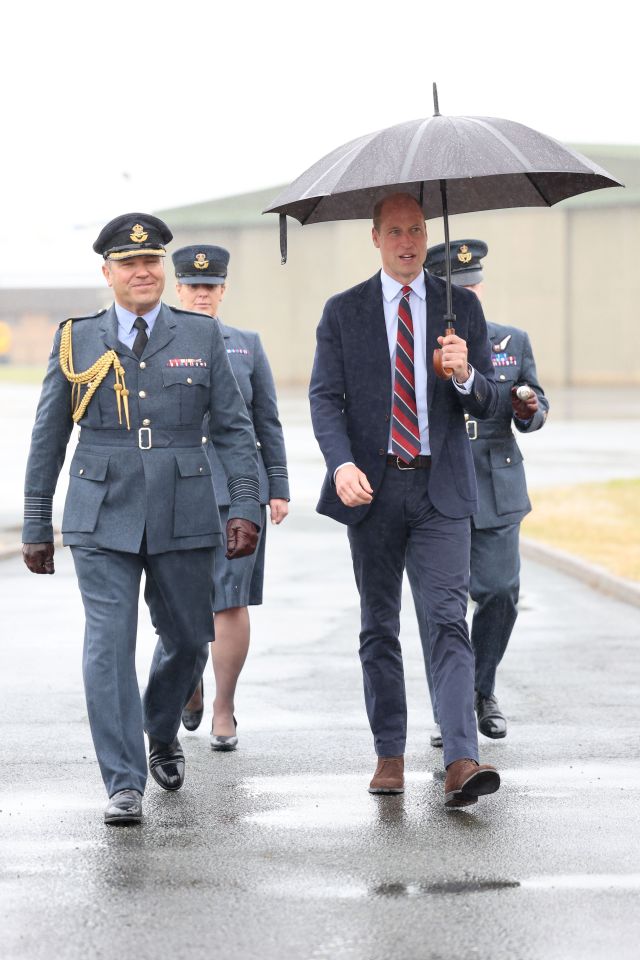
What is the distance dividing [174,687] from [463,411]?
4.55 ft

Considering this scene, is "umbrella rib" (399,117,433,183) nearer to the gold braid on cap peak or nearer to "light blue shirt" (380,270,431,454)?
"light blue shirt" (380,270,431,454)

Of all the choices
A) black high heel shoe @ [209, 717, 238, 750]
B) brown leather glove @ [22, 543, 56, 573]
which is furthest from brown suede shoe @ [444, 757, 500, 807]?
brown leather glove @ [22, 543, 56, 573]

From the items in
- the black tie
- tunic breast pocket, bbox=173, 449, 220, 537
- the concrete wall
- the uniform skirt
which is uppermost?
the black tie

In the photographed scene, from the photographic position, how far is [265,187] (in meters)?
71.9

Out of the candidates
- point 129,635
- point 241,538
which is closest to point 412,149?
point 241,538

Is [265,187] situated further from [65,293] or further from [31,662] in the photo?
[31,662]

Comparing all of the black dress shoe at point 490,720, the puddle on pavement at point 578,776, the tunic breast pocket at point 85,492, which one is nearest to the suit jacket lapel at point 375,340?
the tunic breast pocket at point 85,492

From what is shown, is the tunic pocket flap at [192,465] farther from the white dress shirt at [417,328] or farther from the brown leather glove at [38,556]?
the white dress shirt at [417,328]

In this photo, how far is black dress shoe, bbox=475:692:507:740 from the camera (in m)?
6.93

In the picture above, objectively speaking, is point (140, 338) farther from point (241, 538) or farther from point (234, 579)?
point (234, 579)

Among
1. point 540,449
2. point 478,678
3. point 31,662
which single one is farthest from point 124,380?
point 540,449

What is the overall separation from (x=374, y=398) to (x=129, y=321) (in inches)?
34.4

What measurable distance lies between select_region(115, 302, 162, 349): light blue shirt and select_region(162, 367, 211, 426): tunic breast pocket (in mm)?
172

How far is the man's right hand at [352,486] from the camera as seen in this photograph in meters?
5.64
